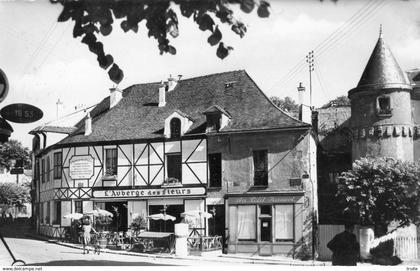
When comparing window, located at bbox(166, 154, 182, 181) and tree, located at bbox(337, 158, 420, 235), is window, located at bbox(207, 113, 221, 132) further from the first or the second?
tree, located at bbox(337, 158, 420, 235)

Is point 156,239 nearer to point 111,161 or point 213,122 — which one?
point 111,161

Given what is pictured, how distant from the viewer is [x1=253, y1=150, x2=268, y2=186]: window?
2319cm

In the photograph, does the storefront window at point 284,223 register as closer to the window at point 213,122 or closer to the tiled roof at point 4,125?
the window at point 213,122

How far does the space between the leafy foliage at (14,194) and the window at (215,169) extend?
42.5 ft

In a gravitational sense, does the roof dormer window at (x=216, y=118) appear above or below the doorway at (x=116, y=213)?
above

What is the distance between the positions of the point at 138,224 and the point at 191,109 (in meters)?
6.55

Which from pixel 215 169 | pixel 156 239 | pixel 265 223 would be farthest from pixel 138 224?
pixel 265 223

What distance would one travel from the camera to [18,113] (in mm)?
7059

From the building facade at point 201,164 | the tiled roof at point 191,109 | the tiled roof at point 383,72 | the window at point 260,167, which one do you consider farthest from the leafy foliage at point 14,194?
the tiled roof at point 383,72

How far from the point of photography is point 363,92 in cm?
2538

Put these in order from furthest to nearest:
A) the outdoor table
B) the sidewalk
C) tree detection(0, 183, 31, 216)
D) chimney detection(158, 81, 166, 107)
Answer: tree detection(0, 183, 31, 216), chimney detection(158, 81, 166, 107), the outdoor table, the sidewalk

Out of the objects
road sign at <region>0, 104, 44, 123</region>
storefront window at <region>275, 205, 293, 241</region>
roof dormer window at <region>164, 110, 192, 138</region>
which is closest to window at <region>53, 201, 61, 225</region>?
roof dormer window at <region>164, 110, 192, 138</region>

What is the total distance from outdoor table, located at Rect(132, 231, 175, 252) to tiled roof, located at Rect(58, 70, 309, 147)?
5.28 meters

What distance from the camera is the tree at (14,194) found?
99.6 feet
